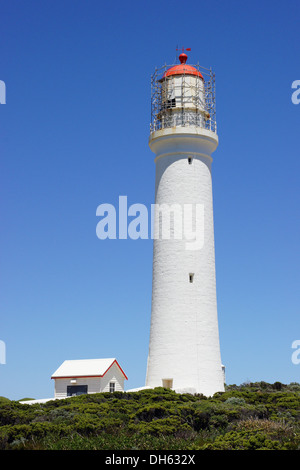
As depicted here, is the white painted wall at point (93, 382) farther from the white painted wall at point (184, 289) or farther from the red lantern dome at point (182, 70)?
the red lantern dome at point (182, 70)

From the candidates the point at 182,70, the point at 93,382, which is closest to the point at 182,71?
the point at 182,70

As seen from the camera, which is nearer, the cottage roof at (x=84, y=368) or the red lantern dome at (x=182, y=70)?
the cottage roof at (x=84, y=368)

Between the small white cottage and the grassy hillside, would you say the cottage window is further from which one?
the grassy hillside

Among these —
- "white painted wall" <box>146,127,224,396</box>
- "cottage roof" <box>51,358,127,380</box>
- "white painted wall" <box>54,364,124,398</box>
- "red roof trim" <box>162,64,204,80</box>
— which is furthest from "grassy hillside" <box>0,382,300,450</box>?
"red roof trim" <box>162,64,204,80</box>

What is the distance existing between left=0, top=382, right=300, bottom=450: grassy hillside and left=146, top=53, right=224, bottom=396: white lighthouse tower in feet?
7.51

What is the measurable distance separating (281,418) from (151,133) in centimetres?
1746

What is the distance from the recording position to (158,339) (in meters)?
37.8

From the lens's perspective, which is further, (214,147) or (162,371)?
(214,147)

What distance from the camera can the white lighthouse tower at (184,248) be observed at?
37.3m

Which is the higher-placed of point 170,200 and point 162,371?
point 170,200

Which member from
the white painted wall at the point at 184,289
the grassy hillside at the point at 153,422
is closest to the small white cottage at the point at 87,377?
the white painted wall at the point at 184,289
